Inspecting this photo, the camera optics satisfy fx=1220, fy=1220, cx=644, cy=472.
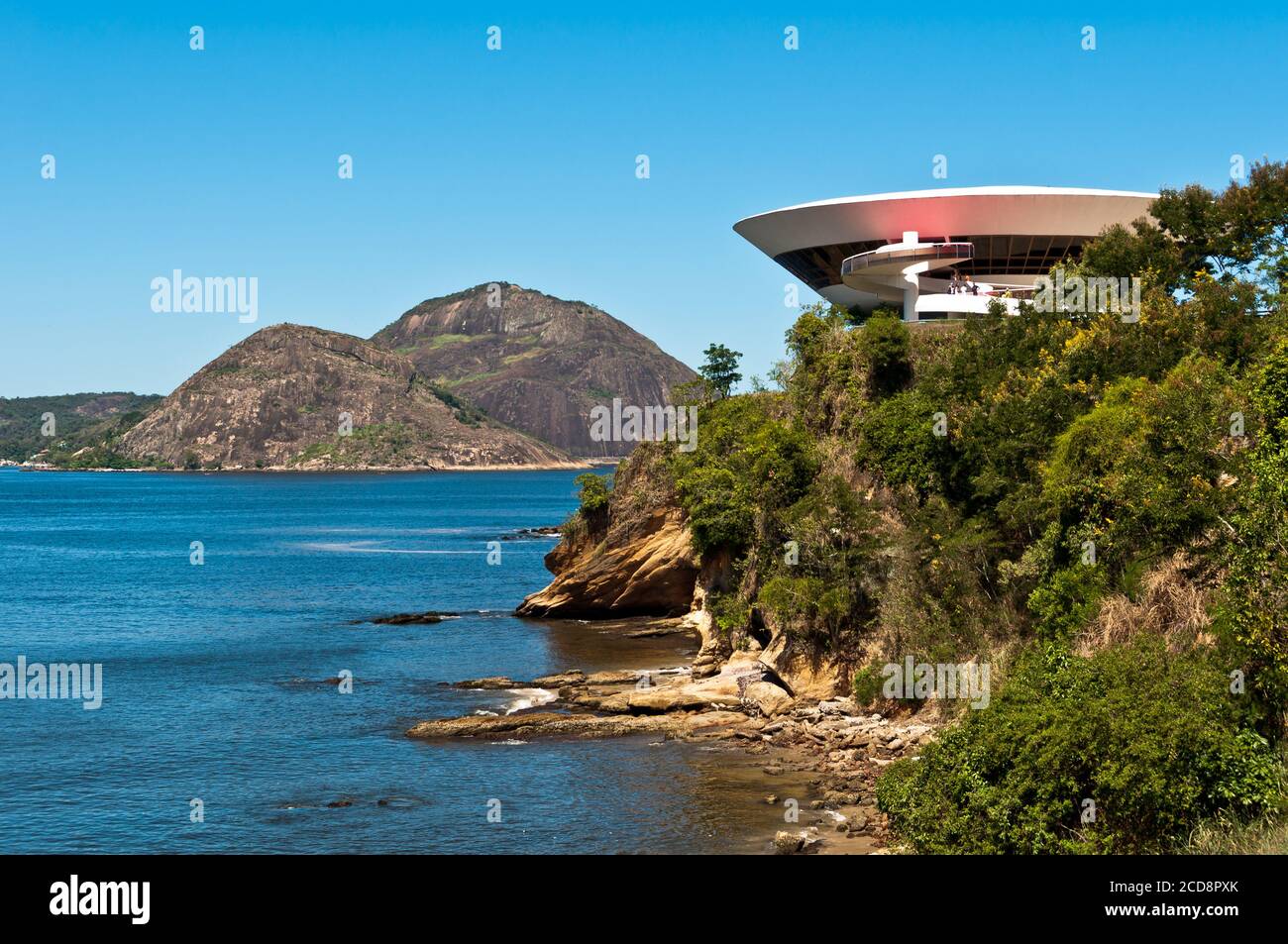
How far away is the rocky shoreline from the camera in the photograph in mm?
24803

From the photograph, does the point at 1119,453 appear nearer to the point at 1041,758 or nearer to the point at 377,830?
the point at 1041,758

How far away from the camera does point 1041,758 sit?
2027cm

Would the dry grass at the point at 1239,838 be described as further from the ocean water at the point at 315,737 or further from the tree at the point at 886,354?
the tree at the point at 886,354

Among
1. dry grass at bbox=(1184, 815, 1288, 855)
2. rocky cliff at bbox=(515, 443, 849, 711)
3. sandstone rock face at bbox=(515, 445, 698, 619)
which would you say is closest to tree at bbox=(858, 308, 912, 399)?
rocky cliff at bbox=(515, 443, 849, 711)

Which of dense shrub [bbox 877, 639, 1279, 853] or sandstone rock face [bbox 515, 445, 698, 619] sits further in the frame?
sandstone rock face [bbox 515, 445, 698, 619]

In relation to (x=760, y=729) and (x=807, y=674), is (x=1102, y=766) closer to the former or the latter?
(x=760, y=729)

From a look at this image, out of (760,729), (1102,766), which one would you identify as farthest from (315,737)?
(1102,766)

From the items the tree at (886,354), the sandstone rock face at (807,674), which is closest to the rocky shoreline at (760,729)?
the sandstone rock face at (807,674)

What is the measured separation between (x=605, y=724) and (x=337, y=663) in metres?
16.7

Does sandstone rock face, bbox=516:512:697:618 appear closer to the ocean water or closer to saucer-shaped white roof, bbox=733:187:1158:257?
the ocean water

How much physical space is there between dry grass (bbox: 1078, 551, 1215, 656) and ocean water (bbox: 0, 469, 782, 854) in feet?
26.6

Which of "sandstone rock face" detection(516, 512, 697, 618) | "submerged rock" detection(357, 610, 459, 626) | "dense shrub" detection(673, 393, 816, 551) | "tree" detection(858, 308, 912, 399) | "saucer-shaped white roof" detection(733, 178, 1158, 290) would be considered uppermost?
"saucer-shaped white roof" detection(733, 178, 1158, 290)

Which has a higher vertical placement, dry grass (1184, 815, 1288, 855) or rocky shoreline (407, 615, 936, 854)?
dry grass (1184, 815, 1288, 855)

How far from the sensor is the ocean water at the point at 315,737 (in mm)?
25891
